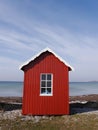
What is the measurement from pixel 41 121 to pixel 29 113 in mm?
1972

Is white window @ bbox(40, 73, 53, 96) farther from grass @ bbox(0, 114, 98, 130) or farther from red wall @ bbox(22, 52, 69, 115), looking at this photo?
grass @ bbox(0, 114, 98, 130)

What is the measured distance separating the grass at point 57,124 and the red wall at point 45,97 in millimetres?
980

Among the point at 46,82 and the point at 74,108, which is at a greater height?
the point at 46,82

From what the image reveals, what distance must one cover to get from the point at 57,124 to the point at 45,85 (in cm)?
362

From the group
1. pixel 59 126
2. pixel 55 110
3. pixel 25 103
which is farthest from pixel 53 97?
pixel 59 126

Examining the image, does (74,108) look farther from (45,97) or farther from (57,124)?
(57,124)

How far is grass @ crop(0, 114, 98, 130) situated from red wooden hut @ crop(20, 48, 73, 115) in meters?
1.11

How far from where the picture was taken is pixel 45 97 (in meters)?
17.6

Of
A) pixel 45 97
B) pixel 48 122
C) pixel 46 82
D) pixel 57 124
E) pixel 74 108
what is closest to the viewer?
pixel 57 124

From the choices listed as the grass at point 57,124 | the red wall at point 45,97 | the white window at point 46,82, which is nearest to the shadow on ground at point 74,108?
the red wall at point 45,97

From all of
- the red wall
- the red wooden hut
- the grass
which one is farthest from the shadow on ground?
the grass

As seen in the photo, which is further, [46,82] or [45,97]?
[46,82]

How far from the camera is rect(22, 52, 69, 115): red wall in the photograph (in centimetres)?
1758

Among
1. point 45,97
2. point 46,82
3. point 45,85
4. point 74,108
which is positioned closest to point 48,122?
point 45,97
